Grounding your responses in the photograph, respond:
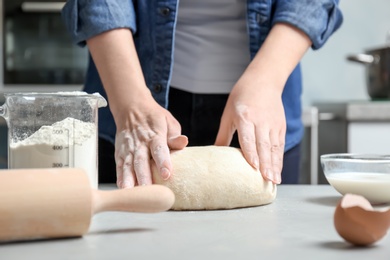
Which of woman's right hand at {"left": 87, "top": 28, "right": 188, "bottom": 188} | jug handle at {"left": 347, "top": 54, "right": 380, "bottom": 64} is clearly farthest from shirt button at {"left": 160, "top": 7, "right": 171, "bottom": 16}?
jug handle at {"left": 347, "top": 54, "right": 380, "bottom": 64}

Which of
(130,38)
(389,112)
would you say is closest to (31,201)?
(130,38)

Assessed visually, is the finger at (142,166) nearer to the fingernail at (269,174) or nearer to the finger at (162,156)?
the finger at (162,156)

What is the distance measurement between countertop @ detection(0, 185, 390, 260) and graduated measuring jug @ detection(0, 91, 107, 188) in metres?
0.10

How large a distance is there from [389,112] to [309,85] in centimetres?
71

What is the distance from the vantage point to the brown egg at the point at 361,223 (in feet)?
1.80

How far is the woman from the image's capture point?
904 millimetres

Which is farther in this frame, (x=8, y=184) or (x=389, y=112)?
(x=389, y=112)

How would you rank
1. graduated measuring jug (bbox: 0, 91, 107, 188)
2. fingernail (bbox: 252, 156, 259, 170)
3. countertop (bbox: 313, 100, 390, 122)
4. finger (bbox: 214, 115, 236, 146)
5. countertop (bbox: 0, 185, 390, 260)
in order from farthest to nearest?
countertop (bbox: 313, 100, 390, 122)
finger (bbox: 214, 115, 236, 146)
fingernail (bbox: 252, 156, 259, 170)
graduated measuring jug (bbox: 0, 91, 107, 188)
countertop (bbox: 0, 185, 390, 260)

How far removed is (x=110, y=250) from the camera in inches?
21.2

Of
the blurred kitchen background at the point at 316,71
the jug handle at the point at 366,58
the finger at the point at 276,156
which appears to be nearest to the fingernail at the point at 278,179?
the finger at the point at 276,156

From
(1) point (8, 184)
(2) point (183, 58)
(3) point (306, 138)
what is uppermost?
(2) point (183, 58)

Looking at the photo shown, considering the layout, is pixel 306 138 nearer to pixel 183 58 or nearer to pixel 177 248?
pixel 183 58

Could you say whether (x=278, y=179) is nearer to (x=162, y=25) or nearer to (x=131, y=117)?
(x=131, y=117)

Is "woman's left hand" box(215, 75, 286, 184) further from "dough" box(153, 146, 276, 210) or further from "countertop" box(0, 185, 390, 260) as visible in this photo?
"countertop" box(0, 185, 390, 260)
